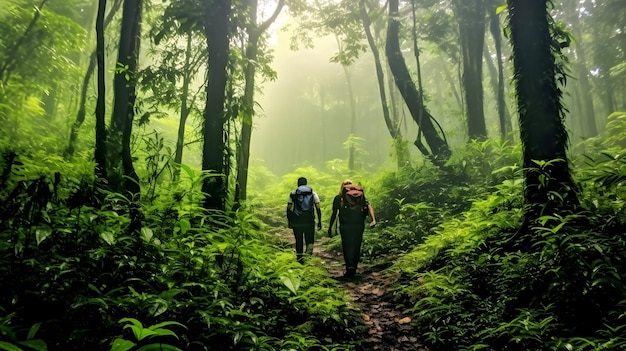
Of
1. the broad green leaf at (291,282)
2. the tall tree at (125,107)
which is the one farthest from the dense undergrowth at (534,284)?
the tall tree at (125,107)

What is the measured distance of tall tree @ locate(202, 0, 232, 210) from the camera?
5980mm

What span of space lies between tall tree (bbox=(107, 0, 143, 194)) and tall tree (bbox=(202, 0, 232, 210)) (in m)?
1.19

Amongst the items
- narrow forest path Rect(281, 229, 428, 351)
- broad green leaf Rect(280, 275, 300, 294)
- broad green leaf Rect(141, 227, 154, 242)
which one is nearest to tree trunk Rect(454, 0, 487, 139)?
narrow forest path Rect(281, 229, 428, 351)

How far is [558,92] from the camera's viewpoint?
16.8 feet

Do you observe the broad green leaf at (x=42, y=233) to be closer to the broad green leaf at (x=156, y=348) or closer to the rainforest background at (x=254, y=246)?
the rainforest background at (x=254, y=246)

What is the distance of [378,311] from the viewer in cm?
518

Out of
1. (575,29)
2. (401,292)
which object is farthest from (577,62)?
(401,292)

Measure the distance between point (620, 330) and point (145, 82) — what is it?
25.9 ft

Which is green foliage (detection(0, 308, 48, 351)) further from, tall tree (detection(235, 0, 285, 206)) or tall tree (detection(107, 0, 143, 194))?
tall tree (detection(235, 0, 285, 206))

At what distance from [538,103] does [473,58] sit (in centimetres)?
965

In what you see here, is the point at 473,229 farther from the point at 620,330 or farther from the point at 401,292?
the point at 620,330

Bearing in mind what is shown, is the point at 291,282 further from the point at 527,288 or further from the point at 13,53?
the point at 13,53

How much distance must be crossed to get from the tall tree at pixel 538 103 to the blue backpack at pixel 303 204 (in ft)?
12.4

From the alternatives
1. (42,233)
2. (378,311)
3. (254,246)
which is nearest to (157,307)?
(42,233)
